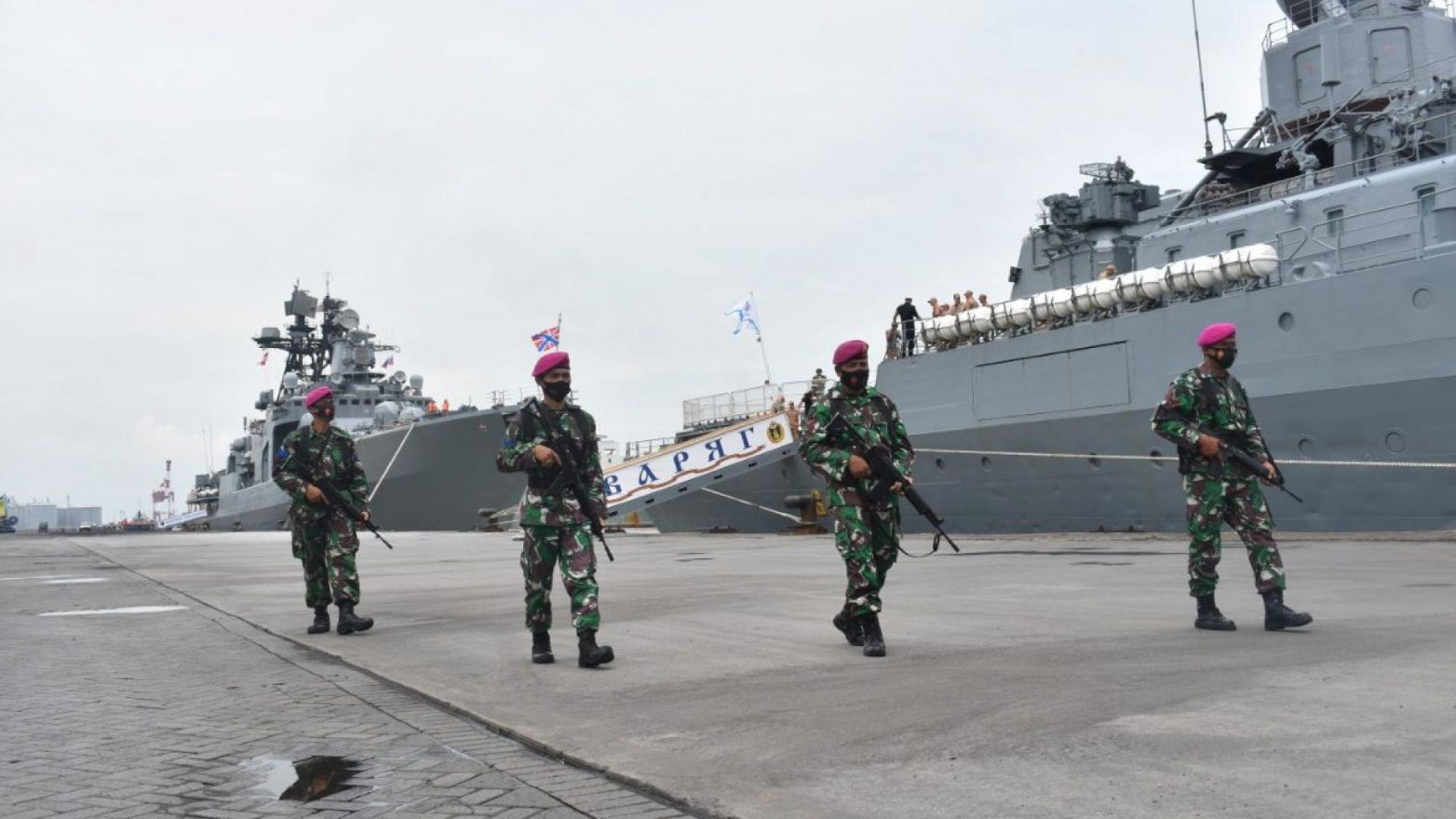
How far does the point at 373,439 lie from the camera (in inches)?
1758

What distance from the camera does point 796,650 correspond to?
6.77 m

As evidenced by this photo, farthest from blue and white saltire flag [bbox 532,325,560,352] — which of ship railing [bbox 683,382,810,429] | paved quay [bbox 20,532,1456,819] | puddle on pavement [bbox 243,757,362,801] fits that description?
puddle on pavement [bbox 243,757,362,801]

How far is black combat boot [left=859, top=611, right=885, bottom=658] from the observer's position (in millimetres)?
6352

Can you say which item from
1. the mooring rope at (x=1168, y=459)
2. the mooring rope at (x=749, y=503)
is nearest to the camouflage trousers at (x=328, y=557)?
the mooring rope at (x=1168, y=459)

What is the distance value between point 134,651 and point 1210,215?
17.8 metres

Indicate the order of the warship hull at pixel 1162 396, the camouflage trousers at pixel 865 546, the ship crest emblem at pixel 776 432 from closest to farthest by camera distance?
1. the camouflage trousers at pixel 865 546
2. the warship hull at pixel 1162 396
3. the ship crest emblem at pixel 776 432

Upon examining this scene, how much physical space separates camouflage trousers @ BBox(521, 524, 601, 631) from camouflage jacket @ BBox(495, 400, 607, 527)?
0.07 meters

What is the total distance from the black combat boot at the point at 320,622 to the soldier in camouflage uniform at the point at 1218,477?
20.1 ft

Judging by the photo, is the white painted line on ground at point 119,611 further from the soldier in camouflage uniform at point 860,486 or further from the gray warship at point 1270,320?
the gray warship at point 1270,320

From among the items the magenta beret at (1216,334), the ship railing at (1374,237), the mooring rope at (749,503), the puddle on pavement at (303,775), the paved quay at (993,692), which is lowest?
the paved quay at (993,692)

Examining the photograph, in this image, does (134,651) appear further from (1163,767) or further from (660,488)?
(660,488)

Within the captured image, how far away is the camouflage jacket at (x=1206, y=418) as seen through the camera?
6.88m

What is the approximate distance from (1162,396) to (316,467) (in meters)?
13.5

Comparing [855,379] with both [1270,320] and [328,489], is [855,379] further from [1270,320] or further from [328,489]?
[1270,320]
